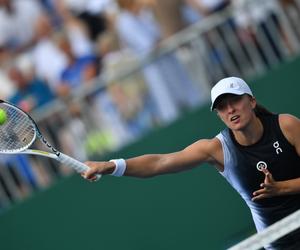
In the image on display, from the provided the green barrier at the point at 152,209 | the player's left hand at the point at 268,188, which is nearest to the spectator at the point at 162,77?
the green barrier at the point at 152,209

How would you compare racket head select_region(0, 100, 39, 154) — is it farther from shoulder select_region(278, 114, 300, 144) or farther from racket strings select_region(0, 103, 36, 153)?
shoulder select_region(278, 114, 300, 144)

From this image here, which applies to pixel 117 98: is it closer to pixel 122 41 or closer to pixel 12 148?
pixel 122 41

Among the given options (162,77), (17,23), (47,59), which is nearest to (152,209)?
→ (162,77)

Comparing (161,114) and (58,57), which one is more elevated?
(58,57)

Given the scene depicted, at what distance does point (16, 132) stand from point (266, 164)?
179 cm

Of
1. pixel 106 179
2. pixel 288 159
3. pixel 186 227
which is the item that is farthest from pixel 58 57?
pixel 288 159

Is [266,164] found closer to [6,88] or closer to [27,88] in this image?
[27,88]

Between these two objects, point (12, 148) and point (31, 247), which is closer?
point (12, 148)

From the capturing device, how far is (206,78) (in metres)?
9.85

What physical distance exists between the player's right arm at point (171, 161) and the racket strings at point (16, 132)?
813 mm

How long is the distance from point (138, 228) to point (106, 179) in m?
0.68

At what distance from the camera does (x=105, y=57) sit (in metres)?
10.7

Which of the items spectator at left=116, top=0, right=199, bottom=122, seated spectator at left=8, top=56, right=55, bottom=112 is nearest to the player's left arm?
spectator at left=116, top=0, right=199, bottom=122

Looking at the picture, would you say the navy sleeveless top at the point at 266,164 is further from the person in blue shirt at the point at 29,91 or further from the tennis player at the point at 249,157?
the person in blue shirt at the point at 29,91
